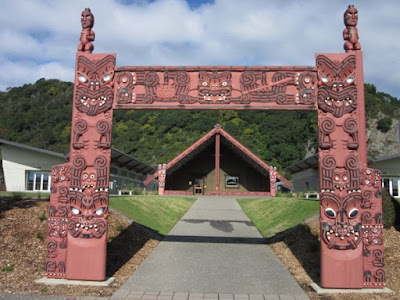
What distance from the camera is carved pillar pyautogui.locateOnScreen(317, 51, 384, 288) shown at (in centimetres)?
613

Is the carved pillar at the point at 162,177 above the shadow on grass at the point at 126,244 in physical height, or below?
above

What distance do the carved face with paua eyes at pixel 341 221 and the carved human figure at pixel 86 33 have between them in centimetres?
537

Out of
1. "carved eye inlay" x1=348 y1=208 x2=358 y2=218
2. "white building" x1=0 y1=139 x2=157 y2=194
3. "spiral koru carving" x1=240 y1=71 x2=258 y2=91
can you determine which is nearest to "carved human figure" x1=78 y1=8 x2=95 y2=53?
"spiral koru carving" x1=240 y1=71 x2=258 y2=91

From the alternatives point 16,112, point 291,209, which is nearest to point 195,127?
point 16,112

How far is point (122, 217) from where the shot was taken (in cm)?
1122

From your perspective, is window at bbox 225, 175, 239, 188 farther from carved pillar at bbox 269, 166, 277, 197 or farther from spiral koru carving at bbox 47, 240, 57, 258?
spiral koru carving at bbox 47, 240, 57, 258

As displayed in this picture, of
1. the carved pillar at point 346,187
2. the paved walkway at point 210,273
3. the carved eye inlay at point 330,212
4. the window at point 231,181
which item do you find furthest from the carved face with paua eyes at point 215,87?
the window at point 231,181

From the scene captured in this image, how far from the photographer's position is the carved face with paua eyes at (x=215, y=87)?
268 inches

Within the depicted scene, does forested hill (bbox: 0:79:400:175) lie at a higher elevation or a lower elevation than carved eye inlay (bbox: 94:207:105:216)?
higher

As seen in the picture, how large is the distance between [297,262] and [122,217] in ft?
19.0

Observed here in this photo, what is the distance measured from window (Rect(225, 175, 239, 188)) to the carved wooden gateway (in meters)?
31.9

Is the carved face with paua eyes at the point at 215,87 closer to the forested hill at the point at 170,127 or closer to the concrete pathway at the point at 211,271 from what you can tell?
the concrete pathway at the point at 211,271

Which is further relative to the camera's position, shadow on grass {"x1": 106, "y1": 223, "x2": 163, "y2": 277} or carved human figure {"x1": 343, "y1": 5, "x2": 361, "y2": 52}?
shadow on grass {"x1": 106, "y1": 223, "x2": 163, "y2": 277}

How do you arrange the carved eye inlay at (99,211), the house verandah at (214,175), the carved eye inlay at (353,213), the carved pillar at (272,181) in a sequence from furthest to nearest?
the house verandah at (214,175) < the carved pillar at (272,181) < the carved eye inlay at (99,211) < the carved eye inlay at (353,213)
